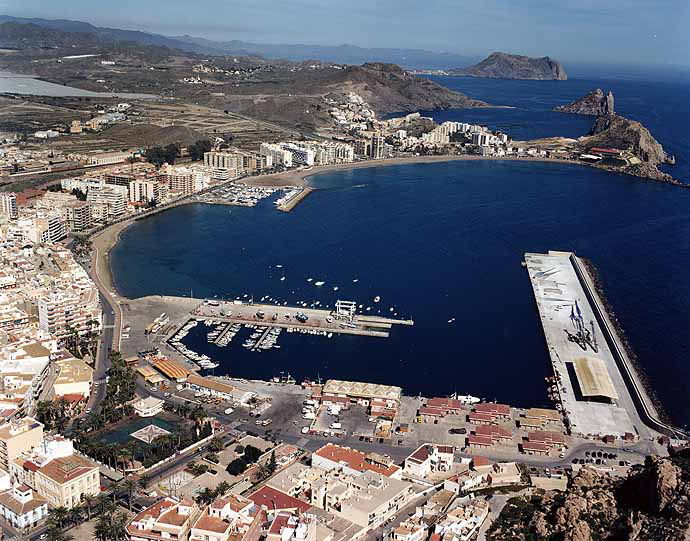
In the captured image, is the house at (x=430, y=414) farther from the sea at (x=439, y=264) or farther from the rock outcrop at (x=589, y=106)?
the rock outcrop at (x=589, y=106)

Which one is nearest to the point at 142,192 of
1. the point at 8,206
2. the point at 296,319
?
the point at 8,206

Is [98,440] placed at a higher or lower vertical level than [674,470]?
lower

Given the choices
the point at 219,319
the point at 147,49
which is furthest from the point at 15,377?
the point at 147,49

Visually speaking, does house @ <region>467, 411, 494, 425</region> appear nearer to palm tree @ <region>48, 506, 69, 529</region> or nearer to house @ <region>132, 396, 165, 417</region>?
house @ <region>132, 396, 165, 417</region>

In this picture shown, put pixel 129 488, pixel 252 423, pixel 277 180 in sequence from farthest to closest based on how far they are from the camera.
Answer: pixel 277 180, pixel 252 423, pixel 129 488

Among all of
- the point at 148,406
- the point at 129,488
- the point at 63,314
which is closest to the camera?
the point at 129,488

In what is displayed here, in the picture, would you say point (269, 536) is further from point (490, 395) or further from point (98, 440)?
point (490, 395)

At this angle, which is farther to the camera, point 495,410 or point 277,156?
point 277,156

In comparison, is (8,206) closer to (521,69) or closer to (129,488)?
(129,488)
